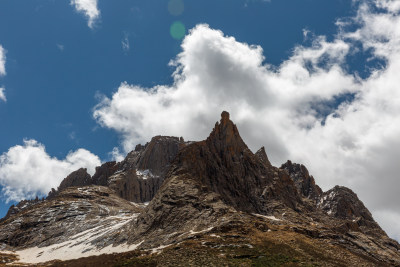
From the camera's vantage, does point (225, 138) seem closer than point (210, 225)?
No

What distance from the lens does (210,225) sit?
74.4m

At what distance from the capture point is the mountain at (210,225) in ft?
194

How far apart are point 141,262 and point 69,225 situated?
8047 centimetres

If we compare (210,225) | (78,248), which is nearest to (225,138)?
(210,225)

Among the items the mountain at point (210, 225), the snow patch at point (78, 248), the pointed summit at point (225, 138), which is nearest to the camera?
the mountain at point (210, 225)

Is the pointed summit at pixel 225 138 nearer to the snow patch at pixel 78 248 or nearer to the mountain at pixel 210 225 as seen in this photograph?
the mountain at pixel 210 225

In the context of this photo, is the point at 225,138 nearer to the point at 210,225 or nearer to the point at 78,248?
the point at 210,225

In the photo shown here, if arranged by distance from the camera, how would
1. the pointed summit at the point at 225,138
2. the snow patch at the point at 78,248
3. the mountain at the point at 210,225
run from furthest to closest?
the pointed summit at the point at 225,138
the snow patch at the point at 78,248
the mountain at the point at 210,225

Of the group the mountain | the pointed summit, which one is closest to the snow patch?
the mountain

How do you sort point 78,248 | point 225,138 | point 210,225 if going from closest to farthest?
point 210,225 → point 78,248 → point 225,138

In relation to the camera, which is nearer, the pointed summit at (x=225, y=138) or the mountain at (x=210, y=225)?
the mountain at (x=210, y=225)

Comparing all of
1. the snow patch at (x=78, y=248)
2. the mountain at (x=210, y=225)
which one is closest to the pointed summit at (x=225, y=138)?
the mountain at (x=210, y=225)

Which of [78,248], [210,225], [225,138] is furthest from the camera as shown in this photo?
[225,138]

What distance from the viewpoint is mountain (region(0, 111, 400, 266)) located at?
59.2 meters
